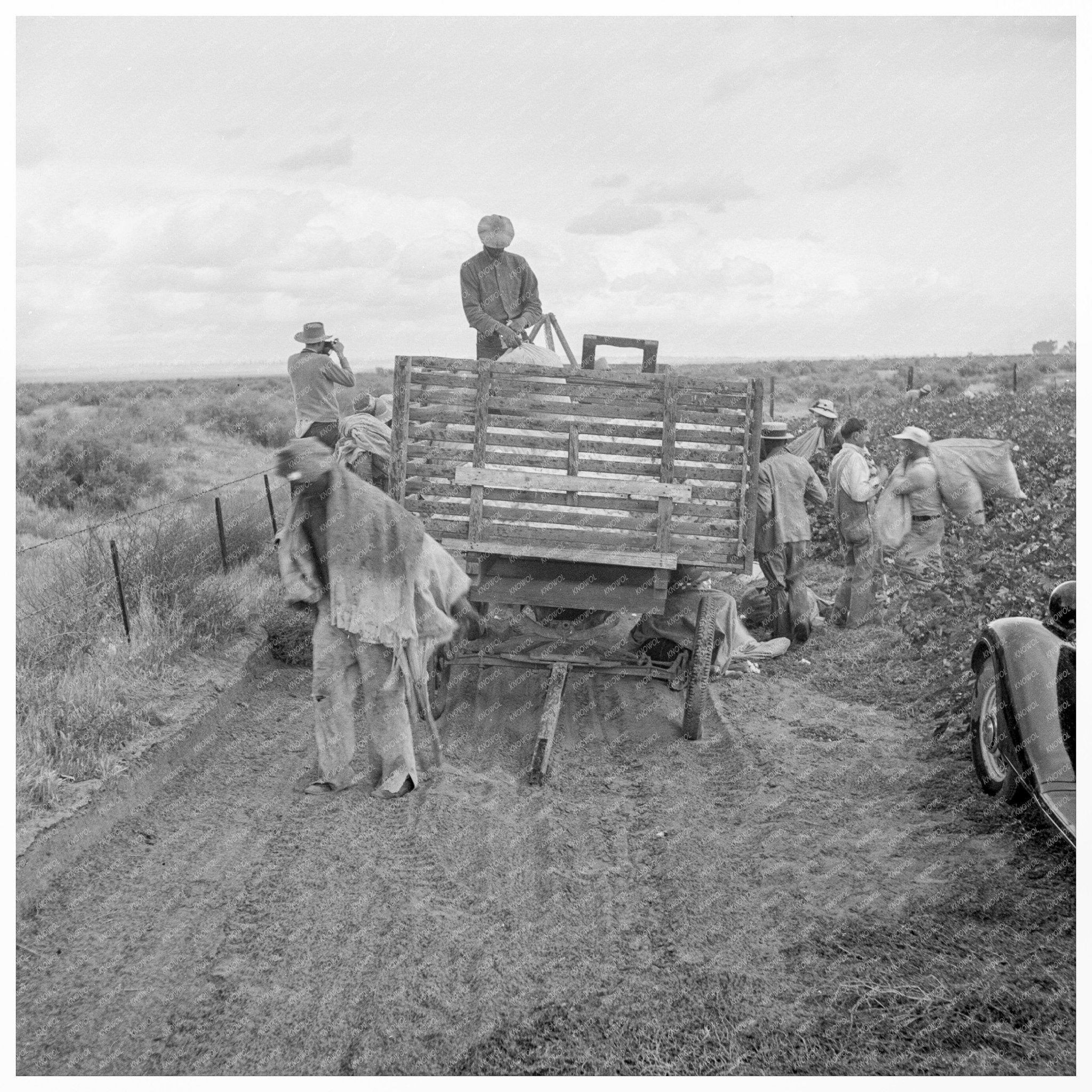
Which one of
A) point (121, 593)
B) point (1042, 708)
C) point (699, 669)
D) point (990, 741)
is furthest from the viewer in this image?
point (121, 593)

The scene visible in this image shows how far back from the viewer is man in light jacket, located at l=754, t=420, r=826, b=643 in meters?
8.56

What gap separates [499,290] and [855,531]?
3753mm

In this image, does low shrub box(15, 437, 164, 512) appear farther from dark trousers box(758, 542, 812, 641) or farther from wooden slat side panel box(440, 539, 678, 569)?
wooden slat side panel box(440, 539, 678, 569)

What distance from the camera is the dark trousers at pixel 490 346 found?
30.3 ft

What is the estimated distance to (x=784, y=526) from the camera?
8.70 metres

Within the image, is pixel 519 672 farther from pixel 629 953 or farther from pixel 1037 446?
pixel 1037 446

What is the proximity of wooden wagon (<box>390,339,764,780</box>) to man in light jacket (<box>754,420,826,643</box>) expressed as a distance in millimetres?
1755

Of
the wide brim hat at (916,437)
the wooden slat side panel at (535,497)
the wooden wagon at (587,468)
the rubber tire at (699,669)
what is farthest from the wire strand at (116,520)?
the wide brim hat at (916,437)

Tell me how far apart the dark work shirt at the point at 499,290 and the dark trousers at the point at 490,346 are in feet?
0.31

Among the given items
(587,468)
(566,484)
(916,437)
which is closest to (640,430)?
(587,468)

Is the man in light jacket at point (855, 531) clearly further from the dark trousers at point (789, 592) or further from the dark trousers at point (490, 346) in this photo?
the dark trousers at point (490, 346)

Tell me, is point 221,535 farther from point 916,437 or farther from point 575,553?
point 916,437

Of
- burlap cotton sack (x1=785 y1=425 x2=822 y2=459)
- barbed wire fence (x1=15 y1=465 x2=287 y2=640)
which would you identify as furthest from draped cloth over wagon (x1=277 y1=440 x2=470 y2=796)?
burlap cotton sack (x1=785 y1=425 x2=822 y2=459)

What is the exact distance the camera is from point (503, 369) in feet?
22.0
